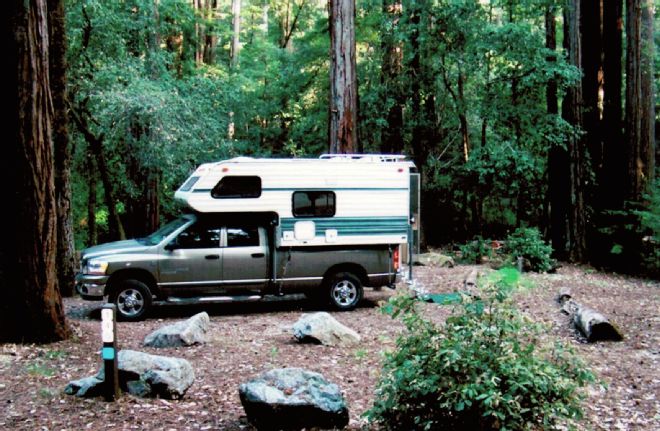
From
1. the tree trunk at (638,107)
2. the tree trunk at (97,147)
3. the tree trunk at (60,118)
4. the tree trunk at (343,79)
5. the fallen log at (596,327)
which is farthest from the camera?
the tree trunk at (638,107)

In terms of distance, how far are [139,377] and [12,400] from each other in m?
1.21

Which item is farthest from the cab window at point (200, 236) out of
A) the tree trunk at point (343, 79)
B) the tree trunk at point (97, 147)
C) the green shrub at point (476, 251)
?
the green shrub at point (476, 251)

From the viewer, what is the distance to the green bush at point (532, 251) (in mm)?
17375

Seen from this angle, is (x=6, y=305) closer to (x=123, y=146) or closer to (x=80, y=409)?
(x=80, y=409)

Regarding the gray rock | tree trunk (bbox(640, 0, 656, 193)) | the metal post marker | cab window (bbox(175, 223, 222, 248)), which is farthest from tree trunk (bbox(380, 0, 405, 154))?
the gray rock

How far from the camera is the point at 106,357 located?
577 centimetres

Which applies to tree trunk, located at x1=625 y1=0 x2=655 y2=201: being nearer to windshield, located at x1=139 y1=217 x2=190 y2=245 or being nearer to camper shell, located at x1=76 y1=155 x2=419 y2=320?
camper shell, located at x1=76 y1=155 x2=419 y2=320

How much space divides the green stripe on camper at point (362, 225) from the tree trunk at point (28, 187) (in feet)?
15.6

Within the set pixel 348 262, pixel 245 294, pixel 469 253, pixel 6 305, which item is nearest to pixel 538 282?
pixel 469 253

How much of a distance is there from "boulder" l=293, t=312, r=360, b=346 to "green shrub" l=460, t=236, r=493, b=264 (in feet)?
34.9

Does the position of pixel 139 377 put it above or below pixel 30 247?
below

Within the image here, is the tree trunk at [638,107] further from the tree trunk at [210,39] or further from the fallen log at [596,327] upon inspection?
the tree trunk at [210,39]

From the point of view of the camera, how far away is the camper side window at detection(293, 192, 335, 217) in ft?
38.6

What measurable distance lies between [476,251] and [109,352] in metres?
15.1
